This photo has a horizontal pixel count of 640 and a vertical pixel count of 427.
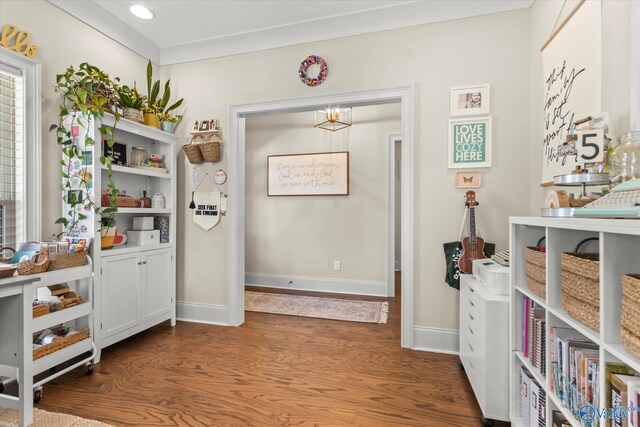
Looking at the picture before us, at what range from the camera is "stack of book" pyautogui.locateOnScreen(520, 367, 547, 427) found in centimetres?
134

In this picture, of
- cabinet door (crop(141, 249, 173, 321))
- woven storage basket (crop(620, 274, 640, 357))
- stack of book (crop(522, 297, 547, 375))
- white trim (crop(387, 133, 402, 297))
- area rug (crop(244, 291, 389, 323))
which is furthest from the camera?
white trim (crop(387, 133, 402, 297))

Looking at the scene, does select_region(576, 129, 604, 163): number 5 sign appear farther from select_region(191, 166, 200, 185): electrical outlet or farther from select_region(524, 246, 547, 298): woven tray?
select_region(191, 166, 200, 185): electrical outlet

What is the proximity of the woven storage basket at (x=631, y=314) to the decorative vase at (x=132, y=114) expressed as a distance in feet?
10.3

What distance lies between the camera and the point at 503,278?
1700 millimetres

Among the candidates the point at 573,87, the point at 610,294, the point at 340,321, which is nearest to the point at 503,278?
the point at 610,294

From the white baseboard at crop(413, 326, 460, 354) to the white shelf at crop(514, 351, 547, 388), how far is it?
1037 millimetres

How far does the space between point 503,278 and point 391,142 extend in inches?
110

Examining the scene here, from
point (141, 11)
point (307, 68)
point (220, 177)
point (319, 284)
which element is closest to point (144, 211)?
point (220, 177)

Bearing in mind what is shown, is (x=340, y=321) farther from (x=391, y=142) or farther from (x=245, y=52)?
(x=245, y=52)

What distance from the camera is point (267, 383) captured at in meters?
2.09

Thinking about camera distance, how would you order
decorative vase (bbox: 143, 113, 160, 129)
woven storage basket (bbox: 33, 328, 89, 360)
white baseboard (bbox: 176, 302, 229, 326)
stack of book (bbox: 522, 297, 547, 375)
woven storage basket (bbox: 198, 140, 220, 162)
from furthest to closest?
white baseboard (bbox: 176, 302, 229, 326) < woven storage basket (bbox: 198, 140, 220, 162) < decorative vase (bbox: 143, 113, 160, 129) < woven storage basket (bbox: 33, 328, 89, 360) < stack of book (bbox: 522, 297, 547, 375)

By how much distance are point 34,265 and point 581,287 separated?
270 cm

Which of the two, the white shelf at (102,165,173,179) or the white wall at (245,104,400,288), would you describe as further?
the white wall at (245,104,400,288)

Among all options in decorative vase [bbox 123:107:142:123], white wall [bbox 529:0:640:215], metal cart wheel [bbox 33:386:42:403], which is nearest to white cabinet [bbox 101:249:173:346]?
metal cart wheel [bbox 33:386:42:403]
